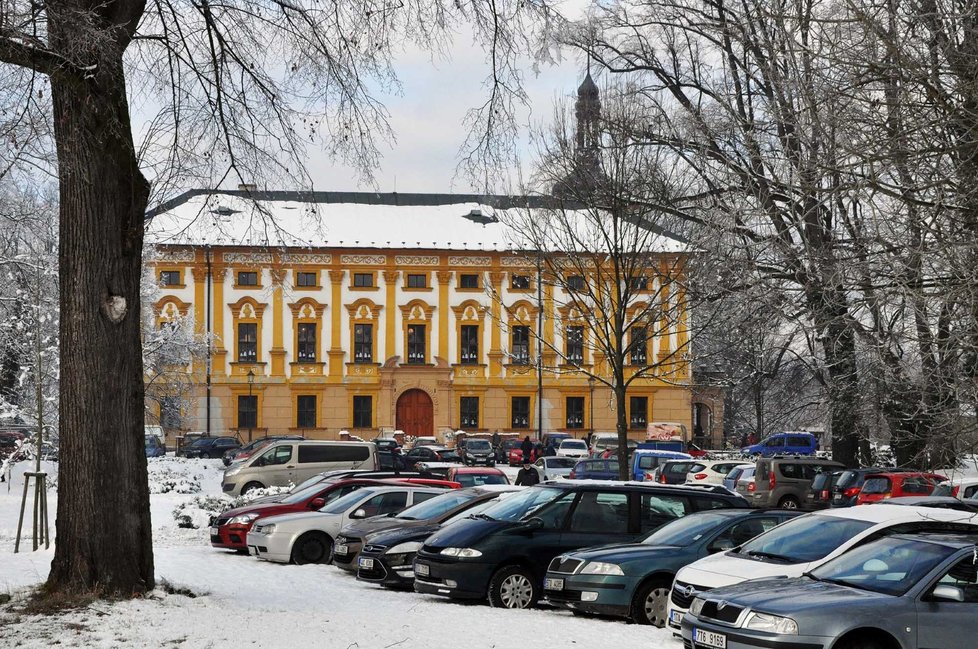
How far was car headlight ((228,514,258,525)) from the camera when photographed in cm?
2322

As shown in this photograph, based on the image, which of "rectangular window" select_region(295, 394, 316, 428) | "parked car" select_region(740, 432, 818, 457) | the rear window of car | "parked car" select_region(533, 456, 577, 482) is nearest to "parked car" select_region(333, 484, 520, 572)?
the rear window of car

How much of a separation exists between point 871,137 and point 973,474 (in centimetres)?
2615

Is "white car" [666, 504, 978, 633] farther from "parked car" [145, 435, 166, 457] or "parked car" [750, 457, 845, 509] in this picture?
"parked car" [145, 435, 166, 457]

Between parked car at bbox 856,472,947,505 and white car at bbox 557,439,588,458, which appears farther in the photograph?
white car at bbox 557,439,588,458

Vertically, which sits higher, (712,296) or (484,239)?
(484,239)

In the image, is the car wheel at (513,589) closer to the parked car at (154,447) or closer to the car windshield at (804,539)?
the car windshield at (804,539)

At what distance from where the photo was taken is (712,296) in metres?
26.7

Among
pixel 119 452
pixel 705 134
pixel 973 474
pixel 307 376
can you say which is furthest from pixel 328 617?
pixel 307 376

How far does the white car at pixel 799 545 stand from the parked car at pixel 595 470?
88.7ft

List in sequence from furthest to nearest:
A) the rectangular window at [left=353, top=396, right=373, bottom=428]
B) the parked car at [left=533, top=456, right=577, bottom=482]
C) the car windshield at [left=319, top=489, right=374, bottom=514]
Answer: the rectangular window at [left=353, top=396, right=373, bottom=428] → the parked car at [left=533, top=456, right=577, bottom=482] → the car windshield at [left=319, top=489, right=374, bottom=514]

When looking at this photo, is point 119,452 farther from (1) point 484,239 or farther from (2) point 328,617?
(1) point 484,239

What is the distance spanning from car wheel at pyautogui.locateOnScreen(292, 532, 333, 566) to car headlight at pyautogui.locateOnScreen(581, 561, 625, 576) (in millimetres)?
8201

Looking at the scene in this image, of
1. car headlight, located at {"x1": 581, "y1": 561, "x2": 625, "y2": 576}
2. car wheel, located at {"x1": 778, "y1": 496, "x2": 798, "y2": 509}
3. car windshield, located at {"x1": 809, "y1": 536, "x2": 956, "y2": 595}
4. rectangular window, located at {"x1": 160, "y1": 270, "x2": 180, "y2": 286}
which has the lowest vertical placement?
car wheel, located at {"x1": 778, "y1": 496, "x2": 798, "y2": 509}

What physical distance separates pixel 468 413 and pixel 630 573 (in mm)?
62767
